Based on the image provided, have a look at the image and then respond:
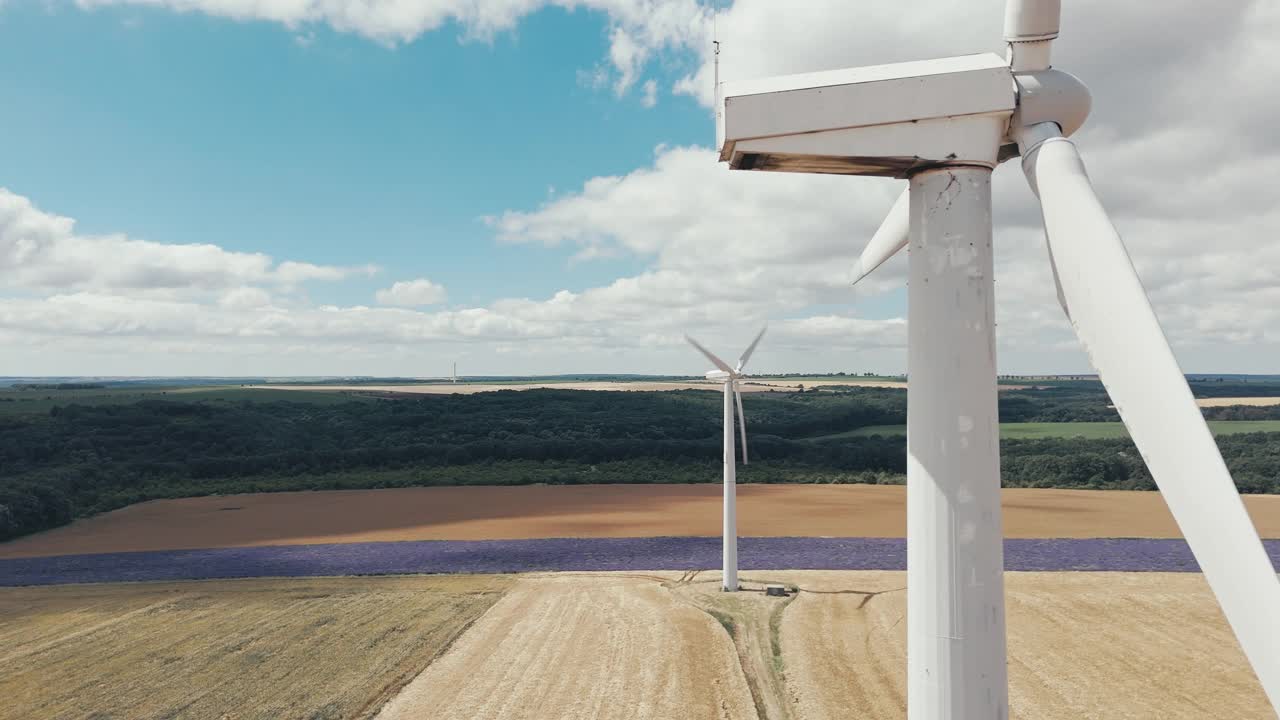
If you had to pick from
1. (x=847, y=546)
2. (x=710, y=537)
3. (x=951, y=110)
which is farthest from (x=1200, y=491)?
(x=710, y=537)

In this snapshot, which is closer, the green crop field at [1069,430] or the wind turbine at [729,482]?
the wind turbine at [729,482]

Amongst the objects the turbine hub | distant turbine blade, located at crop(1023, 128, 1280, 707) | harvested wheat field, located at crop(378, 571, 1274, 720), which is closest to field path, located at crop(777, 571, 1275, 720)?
harvested wheat field, located at crop(378, 571, 1274, 720)

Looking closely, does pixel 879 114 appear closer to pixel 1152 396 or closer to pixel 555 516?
pixel 1152 396

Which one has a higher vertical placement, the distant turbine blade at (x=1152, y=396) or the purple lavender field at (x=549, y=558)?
the distant turbine blade at (x=1152, y=396)

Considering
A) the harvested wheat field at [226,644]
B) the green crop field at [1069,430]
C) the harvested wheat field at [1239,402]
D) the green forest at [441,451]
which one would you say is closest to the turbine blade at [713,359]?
the harvested wheat field at [226,644]

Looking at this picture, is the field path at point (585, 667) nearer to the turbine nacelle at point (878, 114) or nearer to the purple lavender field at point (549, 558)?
the purple lavender field at point (549, 558)

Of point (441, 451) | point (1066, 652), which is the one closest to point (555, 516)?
point (441, 451)
